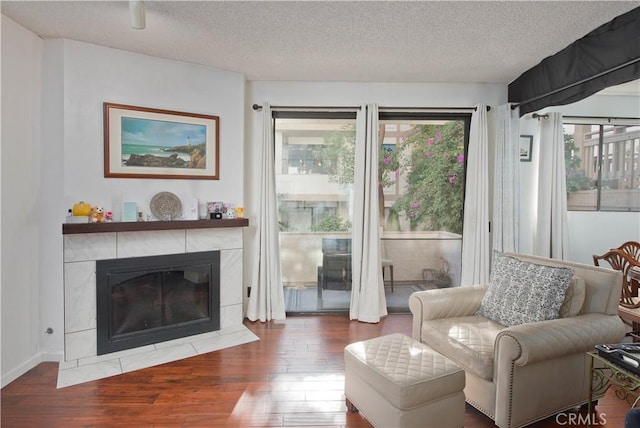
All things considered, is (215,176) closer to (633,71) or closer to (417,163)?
(417,163)

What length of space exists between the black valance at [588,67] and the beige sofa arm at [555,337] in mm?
1573

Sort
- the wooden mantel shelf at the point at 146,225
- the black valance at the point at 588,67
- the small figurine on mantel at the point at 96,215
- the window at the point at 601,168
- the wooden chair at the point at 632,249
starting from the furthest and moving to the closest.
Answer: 1. the window at the point at 601,168
2. the wooden chair at the point at 632,249
3. the small figurine on mantel at the point at 96,215
4. the wooden mantel shelf at the point at 146,225
5. the black valance at the point at 588,67

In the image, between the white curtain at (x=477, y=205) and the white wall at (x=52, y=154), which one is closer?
the white wall at (x=52, y=154)

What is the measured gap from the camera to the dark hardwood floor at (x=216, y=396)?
7.13 ft

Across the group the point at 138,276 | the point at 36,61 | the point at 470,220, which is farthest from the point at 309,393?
the point at 36,61

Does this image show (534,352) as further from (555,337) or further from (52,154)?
(52,154)

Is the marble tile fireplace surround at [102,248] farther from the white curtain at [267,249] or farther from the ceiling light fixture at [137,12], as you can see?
the ceiling light fixture at [137,12]

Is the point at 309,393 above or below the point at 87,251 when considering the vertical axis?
below

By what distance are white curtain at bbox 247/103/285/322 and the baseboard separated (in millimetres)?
1636

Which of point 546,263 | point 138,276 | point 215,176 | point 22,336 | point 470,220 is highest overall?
point 215,176

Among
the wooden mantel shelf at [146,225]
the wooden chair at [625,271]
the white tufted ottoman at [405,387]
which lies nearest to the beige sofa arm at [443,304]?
the white tufted ottoman at [405,387]

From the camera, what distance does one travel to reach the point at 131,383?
2.59 meters

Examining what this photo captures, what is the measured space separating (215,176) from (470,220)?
2.63 metres

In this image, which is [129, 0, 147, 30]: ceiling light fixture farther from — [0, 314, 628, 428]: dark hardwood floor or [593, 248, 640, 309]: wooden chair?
[593, 248, 640, 309]: wooden chair
